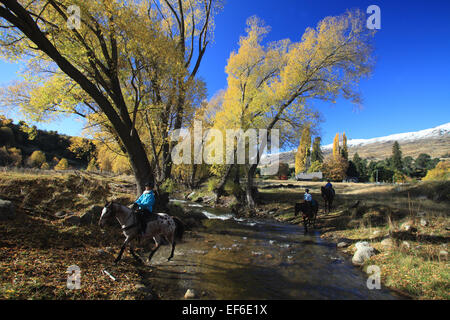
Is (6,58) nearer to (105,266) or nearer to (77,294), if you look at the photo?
(105,266)

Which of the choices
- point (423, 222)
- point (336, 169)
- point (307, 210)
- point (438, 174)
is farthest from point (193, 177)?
point (336, 169)

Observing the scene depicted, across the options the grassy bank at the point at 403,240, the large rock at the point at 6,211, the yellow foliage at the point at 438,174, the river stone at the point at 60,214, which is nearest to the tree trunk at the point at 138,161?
the river stone at the point at 60,214

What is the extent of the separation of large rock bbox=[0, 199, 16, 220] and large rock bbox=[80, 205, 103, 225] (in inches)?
81.6

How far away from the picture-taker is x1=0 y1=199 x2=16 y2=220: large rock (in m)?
6.83

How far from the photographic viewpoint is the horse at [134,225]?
654cm

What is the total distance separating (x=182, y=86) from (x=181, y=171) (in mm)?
23040

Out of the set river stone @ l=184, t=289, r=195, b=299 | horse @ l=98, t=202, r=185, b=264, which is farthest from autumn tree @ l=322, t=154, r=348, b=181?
river stone @ l=184, t=289, r=195, b=299

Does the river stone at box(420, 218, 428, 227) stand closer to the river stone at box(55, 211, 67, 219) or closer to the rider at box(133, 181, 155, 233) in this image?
the rider at box(133, 181, 155, 233)

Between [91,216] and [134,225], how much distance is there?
3448mm

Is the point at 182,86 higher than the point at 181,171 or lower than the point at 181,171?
higher

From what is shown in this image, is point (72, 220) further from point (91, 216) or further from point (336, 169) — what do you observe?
point (336, 169)

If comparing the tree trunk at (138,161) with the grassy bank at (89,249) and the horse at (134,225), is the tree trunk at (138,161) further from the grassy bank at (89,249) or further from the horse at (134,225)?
the horse at (134,225)
